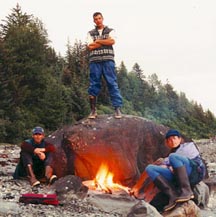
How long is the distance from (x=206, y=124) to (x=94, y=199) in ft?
204

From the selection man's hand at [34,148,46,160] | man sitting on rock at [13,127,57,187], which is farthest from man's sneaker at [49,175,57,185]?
man's hand at [34,148,46,160]

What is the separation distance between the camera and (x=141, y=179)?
32.5ft

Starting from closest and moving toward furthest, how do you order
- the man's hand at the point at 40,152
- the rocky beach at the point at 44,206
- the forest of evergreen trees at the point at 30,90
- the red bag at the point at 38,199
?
the rocky beach at the point at 44,206 < the red bag at the point at 38,199 < the man's hand at the point at 40,152 < the forest of evergreen trees at the point at 30,90

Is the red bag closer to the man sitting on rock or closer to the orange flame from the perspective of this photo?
the orange flame

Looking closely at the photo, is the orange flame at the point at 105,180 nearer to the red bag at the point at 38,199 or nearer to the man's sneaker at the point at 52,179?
the man's sneaker at the point at 52,179

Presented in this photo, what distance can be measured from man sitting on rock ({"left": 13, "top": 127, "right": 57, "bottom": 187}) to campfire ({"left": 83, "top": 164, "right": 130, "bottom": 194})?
2.62 feet

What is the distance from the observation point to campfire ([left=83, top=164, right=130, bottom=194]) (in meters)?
9.64

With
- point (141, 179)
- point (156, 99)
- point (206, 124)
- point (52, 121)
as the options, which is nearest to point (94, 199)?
point (141, 179)

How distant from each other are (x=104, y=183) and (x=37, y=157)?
1.49 meters

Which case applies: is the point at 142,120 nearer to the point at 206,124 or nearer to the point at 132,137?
the point at 132,137

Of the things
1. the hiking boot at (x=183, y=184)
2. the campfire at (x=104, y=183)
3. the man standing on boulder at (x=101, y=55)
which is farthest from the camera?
the man standing on boulder at (x=101, y=55)

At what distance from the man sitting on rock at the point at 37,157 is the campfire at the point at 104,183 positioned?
2.62ft

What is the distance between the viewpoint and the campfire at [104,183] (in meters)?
9.64

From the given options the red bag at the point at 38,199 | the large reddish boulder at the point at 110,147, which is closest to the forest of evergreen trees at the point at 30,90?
the large reddish boulder at the point at 110,147
